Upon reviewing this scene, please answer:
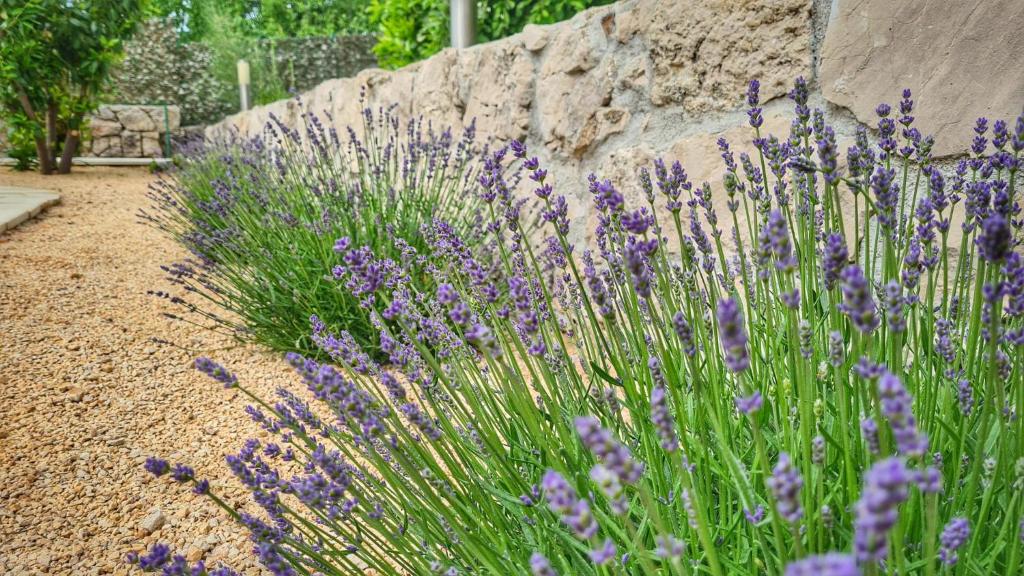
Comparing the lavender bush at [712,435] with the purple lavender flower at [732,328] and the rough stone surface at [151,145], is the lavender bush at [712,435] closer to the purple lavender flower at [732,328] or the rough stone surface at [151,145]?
the purple lavender flower at [732,328]

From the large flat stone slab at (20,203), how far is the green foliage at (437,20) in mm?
3949

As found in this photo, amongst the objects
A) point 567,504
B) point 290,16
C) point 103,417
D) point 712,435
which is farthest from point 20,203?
point 290,16

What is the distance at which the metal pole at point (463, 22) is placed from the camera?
4777 mm

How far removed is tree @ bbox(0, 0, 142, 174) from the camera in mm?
8117

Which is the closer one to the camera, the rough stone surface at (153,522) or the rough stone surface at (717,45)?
the rough stone surface at (153,522)

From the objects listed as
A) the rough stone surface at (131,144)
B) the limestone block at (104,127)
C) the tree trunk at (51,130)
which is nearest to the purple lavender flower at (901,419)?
the tree trunk at (51,130)

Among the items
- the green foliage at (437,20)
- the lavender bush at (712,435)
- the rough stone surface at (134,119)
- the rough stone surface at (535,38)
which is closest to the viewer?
the lavender bush at (712,435)

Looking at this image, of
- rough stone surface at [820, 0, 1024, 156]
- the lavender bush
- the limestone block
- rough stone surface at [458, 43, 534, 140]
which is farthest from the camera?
the limestone block

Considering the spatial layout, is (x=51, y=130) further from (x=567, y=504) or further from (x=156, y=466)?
(x=567, y=504)

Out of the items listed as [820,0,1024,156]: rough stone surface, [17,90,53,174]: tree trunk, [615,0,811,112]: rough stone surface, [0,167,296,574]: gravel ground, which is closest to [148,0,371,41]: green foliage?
[17,90,53,174]: tree trunk

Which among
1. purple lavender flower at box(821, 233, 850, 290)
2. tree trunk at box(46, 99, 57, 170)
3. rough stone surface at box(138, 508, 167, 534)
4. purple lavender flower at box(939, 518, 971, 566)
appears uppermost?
tree trunk at box(46, 99, 57, 170)

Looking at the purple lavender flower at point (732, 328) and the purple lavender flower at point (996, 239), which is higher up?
the purple lavender flower at point (996, 239)

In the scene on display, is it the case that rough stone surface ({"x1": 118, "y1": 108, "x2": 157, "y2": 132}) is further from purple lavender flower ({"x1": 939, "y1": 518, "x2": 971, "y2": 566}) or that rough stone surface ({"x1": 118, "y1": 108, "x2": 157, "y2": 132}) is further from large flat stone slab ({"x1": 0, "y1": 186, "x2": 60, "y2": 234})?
purple lavender flower ({"x1": 939, "y1": 518, "x2": 971, "y2": 566})

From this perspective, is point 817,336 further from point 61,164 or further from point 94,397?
point 61,164
